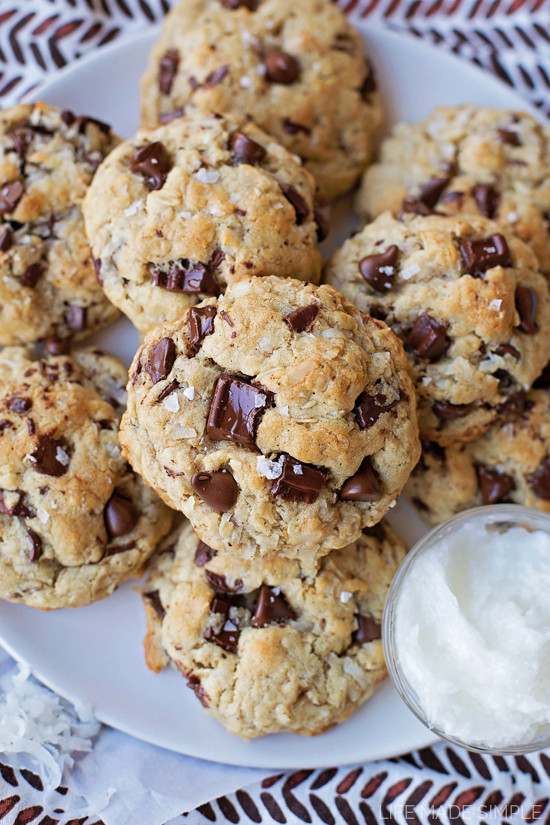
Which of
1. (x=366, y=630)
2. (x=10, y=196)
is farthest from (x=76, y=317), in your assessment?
(x=366, y=630)

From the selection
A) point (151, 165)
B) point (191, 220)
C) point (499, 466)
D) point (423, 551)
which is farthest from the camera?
point (499, 466)

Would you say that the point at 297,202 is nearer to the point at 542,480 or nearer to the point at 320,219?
the point at 320,219

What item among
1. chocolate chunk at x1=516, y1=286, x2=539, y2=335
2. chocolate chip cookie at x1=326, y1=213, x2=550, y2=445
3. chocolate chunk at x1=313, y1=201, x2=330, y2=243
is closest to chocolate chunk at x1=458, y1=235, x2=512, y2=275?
chocolate chip cookie at x1=326, y1=213, x2=550, y2=445

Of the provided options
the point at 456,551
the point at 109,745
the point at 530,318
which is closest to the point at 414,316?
the point at 530,318

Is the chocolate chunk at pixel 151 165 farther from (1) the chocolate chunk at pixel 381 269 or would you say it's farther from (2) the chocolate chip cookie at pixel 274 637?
(2) the chocolate chip cookie at pixel 274 637

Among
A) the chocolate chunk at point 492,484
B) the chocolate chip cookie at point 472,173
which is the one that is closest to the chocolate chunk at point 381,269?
the chocolate chip cookie at point 472,173

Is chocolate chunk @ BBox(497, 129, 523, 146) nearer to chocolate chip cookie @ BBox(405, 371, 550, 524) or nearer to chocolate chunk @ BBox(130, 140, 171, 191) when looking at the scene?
chocolate chip cookie @ BBox(405, 371, 550, 524)

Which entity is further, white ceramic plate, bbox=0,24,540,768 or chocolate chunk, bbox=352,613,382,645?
white ceramic plate, bbox=0,24,540,768
